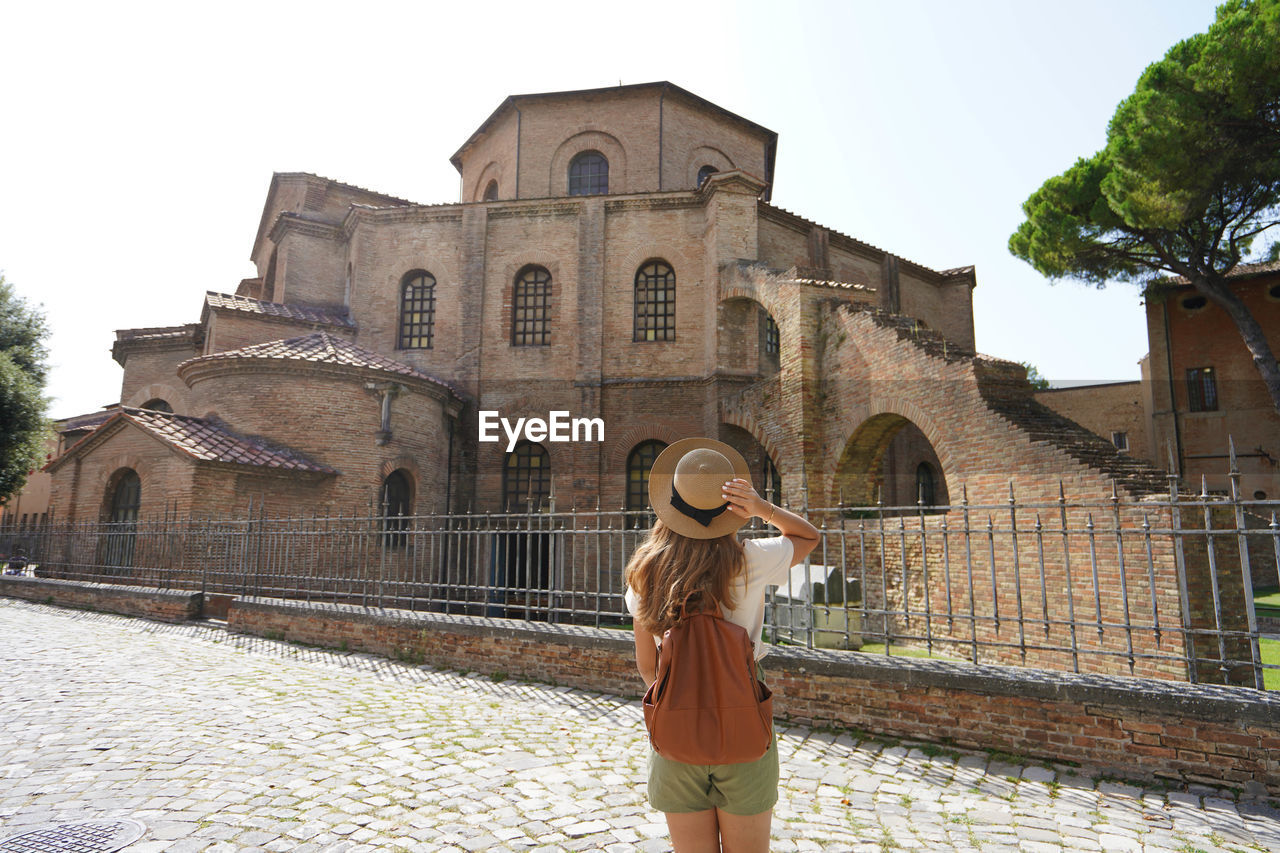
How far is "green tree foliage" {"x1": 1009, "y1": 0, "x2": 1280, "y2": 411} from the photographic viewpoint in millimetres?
14703

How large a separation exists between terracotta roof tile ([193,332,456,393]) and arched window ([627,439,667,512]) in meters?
4.66

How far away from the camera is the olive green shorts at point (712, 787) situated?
1921 millimetres

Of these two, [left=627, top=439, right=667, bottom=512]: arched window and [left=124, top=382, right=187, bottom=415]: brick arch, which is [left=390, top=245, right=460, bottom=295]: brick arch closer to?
[left=627, top=439, right=667, bottom=512]: arched window

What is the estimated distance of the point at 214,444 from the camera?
12.9 m

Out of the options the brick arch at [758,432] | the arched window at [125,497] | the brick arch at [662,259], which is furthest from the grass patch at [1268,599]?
the arched window at [125,497]

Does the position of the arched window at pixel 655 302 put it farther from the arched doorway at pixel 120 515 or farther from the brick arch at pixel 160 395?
the brick arch at pixel 160 395

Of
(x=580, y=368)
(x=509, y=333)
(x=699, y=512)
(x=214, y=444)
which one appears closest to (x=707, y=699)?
(x=699, y=512)

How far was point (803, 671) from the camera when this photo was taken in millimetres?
5316

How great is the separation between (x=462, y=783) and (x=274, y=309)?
17.1 meters

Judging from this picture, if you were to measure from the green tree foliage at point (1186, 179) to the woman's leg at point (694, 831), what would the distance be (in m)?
19.0

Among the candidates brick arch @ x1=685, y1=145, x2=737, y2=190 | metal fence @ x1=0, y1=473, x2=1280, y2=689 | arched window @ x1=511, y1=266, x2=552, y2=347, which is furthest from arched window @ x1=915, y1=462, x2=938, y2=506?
arched window @ x1=511, y1=266, x2=552, y2=347

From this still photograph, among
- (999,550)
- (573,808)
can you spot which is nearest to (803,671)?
(573,808)

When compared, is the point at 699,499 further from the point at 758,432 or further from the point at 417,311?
the point at 417,311

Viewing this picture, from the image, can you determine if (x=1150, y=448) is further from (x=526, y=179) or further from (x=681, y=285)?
(x=526, y=179)
